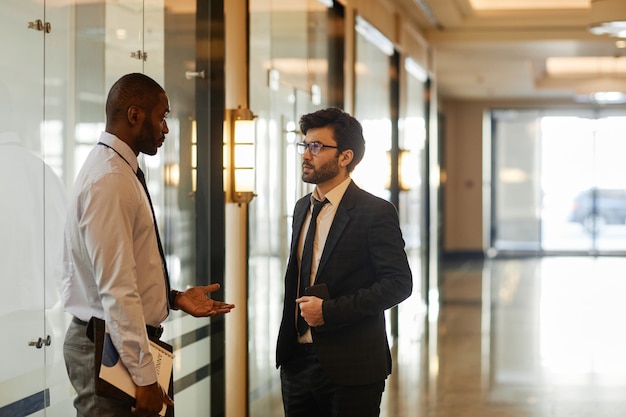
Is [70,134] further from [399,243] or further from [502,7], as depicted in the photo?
[502,7]

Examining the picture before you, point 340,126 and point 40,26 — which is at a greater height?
point 40,26

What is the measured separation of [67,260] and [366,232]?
1.09m

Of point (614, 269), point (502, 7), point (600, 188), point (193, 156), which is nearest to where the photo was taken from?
point (193, 156)

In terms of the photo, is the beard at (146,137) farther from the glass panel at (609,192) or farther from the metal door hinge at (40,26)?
the glass panel at (609,192)

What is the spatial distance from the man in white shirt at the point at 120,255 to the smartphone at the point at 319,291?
570 millimetres

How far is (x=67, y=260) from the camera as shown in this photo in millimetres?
2775

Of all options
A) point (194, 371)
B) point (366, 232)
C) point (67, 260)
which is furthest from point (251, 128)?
point (67, 260)

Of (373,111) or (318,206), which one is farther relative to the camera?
(373,111)

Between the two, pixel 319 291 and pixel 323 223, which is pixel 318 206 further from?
pixel 319 291

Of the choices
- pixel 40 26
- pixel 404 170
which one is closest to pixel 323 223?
pixel 40 26

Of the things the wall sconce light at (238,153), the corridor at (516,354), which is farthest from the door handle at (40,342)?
the corridor at (516,354)

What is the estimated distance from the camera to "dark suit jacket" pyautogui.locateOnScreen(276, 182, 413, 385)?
3270mm

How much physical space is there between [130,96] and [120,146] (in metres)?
0.15

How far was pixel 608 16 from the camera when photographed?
32.0 feet
